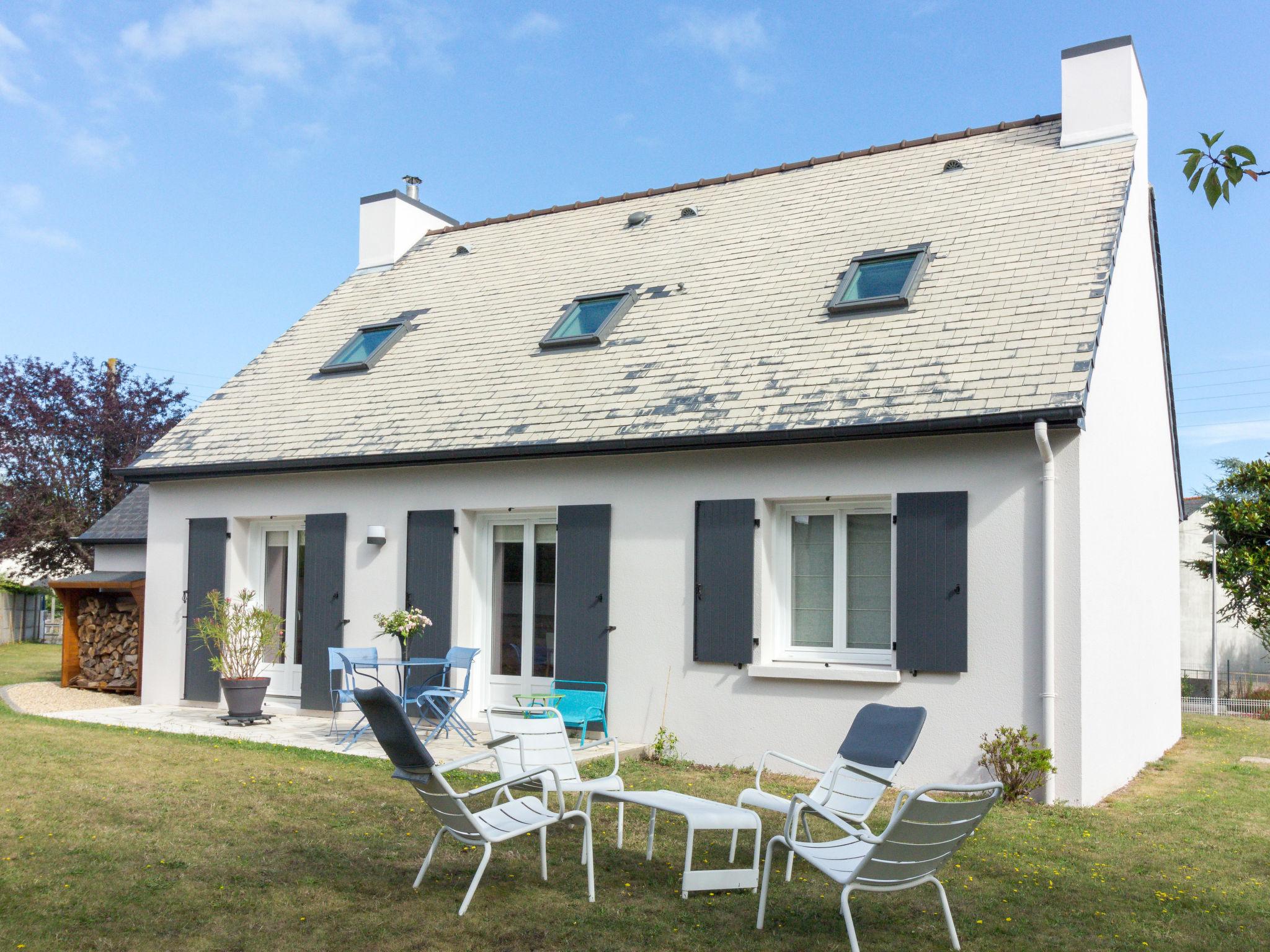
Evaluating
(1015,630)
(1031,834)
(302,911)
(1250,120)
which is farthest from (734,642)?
(1250,120)

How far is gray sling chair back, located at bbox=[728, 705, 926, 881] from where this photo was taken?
5.98m

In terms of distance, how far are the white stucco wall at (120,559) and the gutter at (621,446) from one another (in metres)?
2.17

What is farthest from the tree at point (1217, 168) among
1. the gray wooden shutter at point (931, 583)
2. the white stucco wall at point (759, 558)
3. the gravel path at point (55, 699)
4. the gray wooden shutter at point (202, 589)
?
the gravel path at point (55, 699)

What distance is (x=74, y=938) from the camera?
4.59 metres

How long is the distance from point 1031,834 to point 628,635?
3962 millimetres

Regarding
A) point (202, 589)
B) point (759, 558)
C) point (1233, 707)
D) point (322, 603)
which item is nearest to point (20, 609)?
point (202, 589)

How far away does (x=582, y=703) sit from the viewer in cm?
962

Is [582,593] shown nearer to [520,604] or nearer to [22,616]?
[520,604]

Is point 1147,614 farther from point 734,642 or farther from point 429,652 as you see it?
point 429,652

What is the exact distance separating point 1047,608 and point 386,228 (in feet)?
37.7

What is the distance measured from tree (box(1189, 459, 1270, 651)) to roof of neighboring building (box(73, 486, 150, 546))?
16.8 meters

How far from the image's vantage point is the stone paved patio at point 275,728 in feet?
30.9

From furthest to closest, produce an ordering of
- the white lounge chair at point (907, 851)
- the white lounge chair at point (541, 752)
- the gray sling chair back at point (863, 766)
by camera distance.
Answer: the white lounge chair at point (541, 752) → the gray sling chair back at point (863, 766) → the white lounge chair at point (907, 851)

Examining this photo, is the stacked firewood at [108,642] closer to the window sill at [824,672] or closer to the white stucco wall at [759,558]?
the white stucco wall at [759,558]
